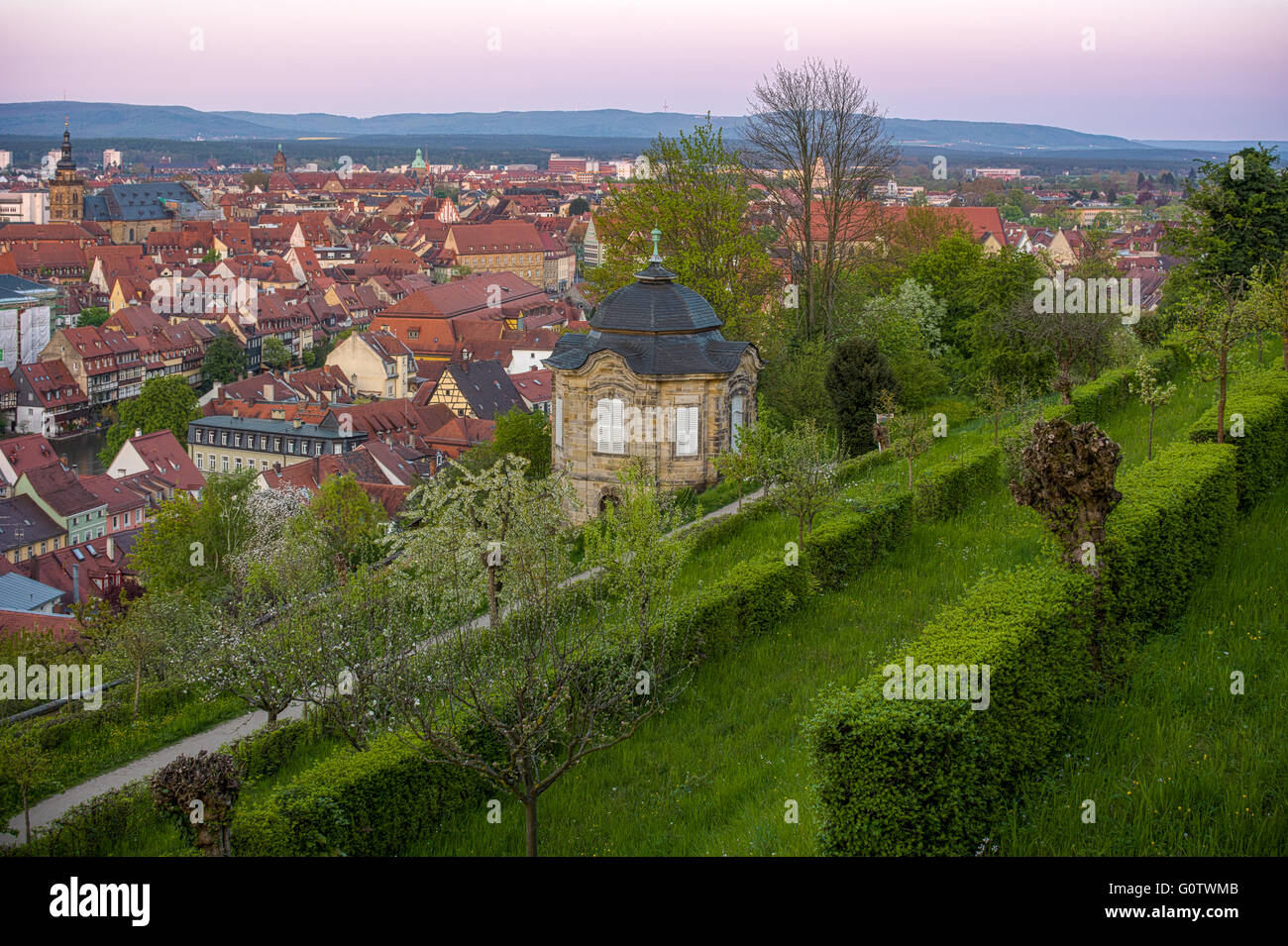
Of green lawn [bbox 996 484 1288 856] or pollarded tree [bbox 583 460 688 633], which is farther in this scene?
pollarded tree [bbox 583 460 688 633]

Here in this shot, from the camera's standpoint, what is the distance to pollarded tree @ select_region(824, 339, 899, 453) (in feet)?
102

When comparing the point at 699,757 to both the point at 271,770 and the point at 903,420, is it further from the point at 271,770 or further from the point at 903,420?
the point at 903,420

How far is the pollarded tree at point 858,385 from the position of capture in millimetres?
31234

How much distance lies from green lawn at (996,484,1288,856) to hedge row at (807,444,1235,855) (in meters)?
0.28

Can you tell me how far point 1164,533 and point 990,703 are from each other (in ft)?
15.3

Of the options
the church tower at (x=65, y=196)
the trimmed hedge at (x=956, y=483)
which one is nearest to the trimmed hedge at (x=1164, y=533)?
the trimmed hedge at (x=956, y=483)

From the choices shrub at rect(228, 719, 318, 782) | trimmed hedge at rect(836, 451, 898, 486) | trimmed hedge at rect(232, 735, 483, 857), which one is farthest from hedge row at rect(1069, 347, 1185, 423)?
trimmed hedge at rect(232, 735, 483, 857)

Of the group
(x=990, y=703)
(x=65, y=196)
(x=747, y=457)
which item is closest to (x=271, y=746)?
(x=990, y=703)

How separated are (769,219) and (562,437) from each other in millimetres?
17955

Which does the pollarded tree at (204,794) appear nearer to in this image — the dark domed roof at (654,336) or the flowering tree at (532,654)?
the flowering tree at (532,654)

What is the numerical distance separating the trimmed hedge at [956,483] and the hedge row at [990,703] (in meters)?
6.29

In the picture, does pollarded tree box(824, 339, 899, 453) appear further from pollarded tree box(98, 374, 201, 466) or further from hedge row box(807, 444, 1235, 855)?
pollarded tree box(98, 374, 201, 466)
